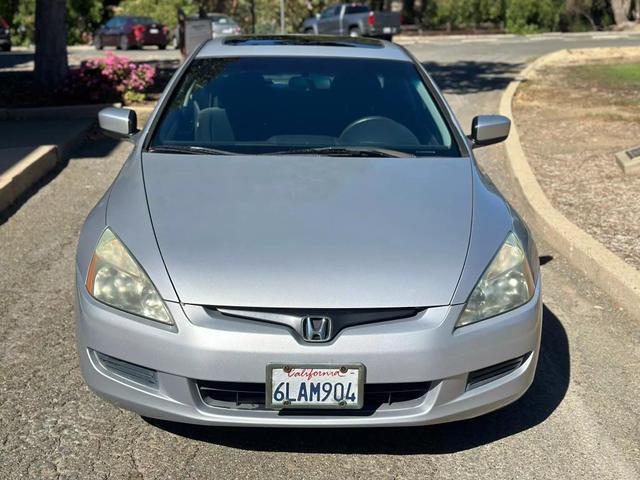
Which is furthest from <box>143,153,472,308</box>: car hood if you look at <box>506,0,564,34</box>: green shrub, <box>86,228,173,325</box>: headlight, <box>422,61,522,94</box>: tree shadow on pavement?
<box>506,0,564,34</box>: green shrub

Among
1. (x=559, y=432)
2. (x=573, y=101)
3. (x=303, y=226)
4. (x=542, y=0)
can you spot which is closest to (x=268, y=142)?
(x=303, y=226)

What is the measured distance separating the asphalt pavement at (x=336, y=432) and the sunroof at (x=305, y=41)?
190 centimetres

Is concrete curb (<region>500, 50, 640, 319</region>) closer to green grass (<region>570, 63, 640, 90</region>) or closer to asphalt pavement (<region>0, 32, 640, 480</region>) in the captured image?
asphalt pavement (<region>0, 32, 640, 480</region>)

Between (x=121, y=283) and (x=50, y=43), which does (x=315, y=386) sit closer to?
(x=121, y=283)

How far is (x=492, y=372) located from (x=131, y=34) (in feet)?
105

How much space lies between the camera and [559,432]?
13.0ft

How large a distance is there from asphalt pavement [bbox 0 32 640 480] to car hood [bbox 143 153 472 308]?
2.39ft

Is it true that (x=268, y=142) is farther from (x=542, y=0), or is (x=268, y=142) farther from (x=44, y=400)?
(x=542, y=0)

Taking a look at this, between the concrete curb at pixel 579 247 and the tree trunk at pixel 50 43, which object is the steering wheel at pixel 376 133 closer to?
the concrete curb at pixel 579 247

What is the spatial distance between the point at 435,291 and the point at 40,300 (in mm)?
2907

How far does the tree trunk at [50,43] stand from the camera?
45.0ft

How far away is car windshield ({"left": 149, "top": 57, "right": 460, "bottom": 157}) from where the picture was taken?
4.76 metres

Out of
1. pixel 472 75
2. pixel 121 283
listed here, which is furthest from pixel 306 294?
pixel 472 75

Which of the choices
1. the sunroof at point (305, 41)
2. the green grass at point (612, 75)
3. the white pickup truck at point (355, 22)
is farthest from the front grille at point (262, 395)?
the white pickup truck at point (355, 22)
